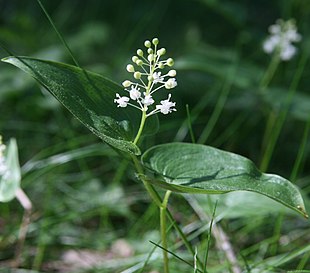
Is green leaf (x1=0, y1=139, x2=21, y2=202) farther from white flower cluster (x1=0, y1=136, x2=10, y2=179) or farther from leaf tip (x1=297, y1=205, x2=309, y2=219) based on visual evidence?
leaf tip (x1=297, y1=205, x2=309, y2=219)

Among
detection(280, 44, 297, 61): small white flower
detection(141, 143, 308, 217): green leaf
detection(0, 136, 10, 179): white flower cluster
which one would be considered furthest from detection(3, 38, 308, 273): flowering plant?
detection(280, 44, 297, 61): small white flower

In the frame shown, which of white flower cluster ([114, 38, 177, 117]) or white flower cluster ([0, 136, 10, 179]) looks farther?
white flower cluster ([0, 136, 10, 179])

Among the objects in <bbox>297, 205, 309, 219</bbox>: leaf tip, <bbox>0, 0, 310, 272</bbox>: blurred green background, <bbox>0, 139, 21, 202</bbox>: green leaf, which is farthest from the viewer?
<bbox>0, 0, 310, 272</bbox>: blurred green background

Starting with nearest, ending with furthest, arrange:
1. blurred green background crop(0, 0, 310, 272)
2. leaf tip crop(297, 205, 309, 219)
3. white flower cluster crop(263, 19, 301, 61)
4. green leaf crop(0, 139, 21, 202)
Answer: leaf tip crop(297, 205, 309, 219)
green leaf crop(0, 139, 21, 202)
blurred green background crop(0, 0, 310, 272)
white flower cluster crop(263, 19, 301, 61)

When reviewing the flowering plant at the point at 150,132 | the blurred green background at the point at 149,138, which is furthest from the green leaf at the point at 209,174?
the blurred green background at the point at 149,138

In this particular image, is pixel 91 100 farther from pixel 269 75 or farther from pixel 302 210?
pixel 269 75

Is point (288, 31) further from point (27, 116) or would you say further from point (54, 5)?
point (54, 5)
